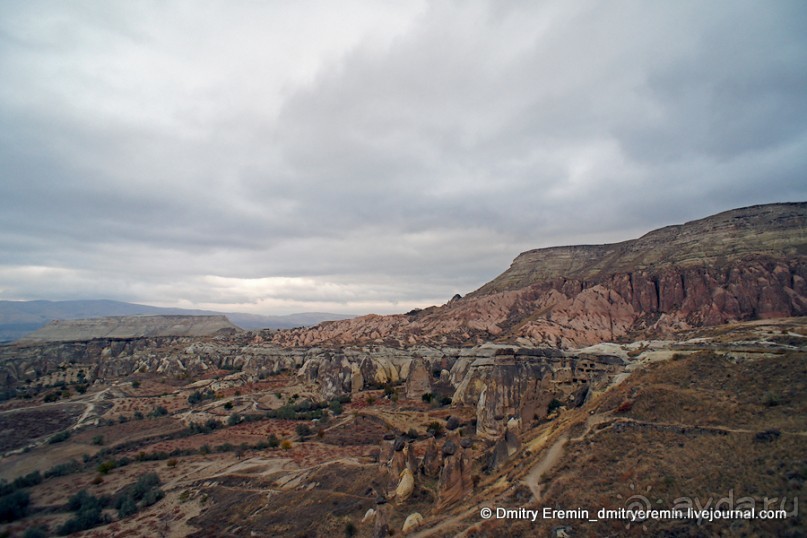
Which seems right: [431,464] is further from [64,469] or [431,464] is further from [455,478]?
[64,469]

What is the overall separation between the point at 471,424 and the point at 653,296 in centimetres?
6158

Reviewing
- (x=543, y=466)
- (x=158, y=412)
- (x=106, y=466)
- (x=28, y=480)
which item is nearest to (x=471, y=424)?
(x=543, y=466)

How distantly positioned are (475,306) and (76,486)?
86120 mm

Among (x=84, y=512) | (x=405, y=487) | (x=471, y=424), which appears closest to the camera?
(x=405, y=487)

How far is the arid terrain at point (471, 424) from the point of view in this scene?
15227 millimetres

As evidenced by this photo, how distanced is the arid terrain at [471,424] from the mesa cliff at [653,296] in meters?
0.46

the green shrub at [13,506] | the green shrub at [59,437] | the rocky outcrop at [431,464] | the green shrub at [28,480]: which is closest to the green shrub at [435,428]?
the rocky outcrop at [431,464]

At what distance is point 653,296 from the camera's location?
7962cm

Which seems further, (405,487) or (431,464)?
(431,464)

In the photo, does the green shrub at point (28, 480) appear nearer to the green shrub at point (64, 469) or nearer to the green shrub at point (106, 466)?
the green shrub at point (64, 469)

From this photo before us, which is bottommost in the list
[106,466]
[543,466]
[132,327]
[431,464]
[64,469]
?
[64,469]

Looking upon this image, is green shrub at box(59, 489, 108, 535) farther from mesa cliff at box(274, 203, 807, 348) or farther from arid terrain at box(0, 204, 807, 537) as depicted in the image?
mesa cliff at box(274, 203, 807, 348)

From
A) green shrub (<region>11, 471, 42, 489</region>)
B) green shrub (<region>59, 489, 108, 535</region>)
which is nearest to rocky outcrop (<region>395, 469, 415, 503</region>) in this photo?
green shrub (<region>59, 489, 108, 535</region>)

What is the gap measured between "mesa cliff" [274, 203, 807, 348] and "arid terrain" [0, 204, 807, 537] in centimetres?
46
